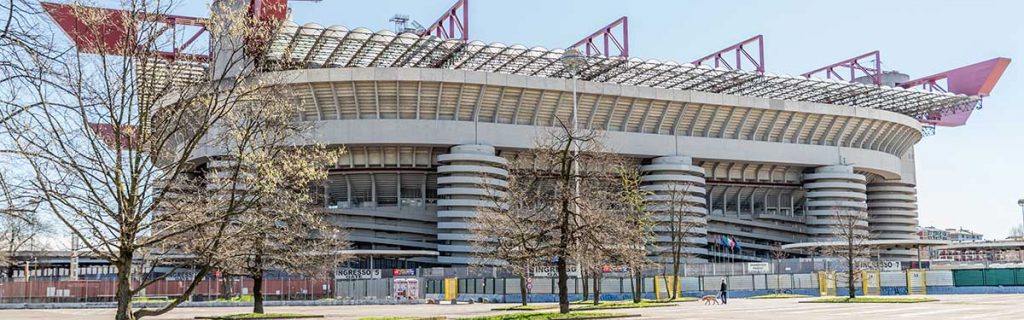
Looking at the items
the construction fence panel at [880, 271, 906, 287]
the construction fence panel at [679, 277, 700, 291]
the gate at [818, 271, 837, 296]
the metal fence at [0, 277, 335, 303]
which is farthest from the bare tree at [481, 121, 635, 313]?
the metal fence at [0, 277, 335, 303]

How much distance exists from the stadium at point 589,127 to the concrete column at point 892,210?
0.48 metres

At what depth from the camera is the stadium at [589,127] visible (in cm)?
9125

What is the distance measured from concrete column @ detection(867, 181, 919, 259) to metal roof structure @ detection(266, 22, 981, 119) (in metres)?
13.8

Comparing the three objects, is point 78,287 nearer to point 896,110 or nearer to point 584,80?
point 584,80

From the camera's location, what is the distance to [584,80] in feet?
320

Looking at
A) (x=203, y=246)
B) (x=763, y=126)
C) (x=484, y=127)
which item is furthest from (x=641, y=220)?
(x=763, y=126)

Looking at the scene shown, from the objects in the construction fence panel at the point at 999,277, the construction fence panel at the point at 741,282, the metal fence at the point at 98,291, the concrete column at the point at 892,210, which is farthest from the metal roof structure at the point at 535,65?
the construction fence panel at the point at 999,277

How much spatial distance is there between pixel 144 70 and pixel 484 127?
7979 cm

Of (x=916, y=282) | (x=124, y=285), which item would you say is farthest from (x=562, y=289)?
(x=916, y=282)

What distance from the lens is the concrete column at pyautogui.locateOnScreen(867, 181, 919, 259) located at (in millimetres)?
123938

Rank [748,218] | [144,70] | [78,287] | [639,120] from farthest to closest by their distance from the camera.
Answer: [748,218] → [639,120] → [78,287] → [144,70]

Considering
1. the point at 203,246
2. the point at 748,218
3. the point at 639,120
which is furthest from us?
the point at 748,218

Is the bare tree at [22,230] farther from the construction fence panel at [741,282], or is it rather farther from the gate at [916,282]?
the gate at [916,282]

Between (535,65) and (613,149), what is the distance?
11.0 metres
